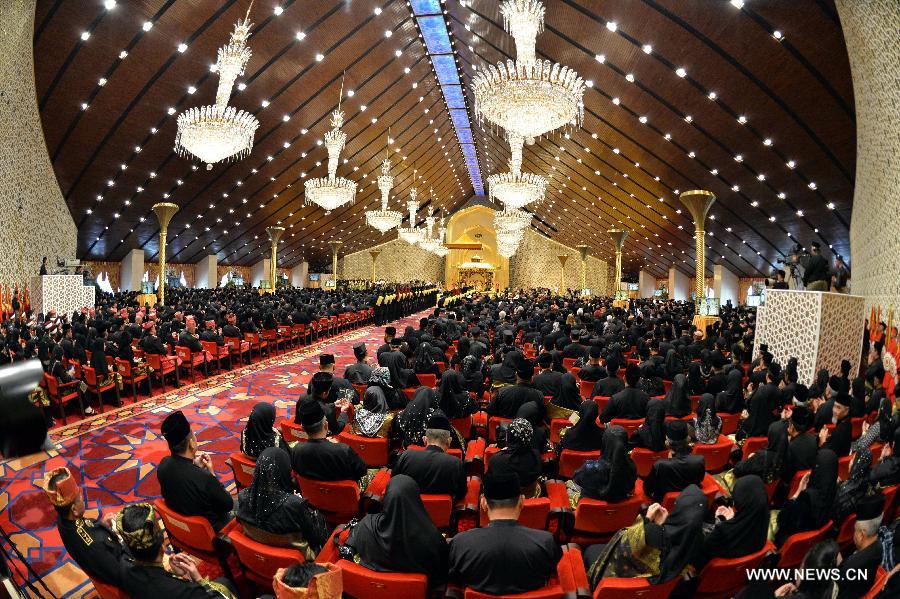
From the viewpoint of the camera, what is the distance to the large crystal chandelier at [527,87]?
6.19 metres

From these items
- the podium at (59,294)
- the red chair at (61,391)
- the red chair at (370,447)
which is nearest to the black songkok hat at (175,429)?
the red chair at (370,447)

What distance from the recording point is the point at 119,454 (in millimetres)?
5160

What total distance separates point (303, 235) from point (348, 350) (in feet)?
60.3

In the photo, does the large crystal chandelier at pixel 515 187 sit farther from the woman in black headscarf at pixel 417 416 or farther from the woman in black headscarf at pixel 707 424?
the woman in black headscarf at pixel 417 416

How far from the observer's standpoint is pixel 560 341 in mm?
8906

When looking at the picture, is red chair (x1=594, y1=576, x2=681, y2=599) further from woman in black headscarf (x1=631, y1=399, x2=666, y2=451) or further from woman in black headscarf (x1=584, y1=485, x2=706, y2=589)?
woman in black headscarf (x1=631, y1=399, x2=666, y2=451)

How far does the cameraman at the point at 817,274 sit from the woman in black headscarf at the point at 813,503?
655 cm

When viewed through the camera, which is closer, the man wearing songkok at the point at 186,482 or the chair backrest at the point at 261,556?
the chair backrest at the point at 261,556

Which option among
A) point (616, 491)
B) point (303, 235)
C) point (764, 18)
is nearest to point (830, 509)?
point (616, 491)

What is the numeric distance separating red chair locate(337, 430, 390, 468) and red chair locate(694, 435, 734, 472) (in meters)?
2.60

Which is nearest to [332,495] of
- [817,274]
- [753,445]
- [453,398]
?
[453,398]

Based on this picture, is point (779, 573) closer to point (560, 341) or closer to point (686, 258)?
point (560, 341)

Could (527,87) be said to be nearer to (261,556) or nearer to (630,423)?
(630,423)

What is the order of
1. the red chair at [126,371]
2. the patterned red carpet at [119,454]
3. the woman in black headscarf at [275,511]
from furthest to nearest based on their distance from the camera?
1. the red chair at [126,371]
2. the patterned red carpet at [119,454]
3. the woman in black headscarf at [275,511]
